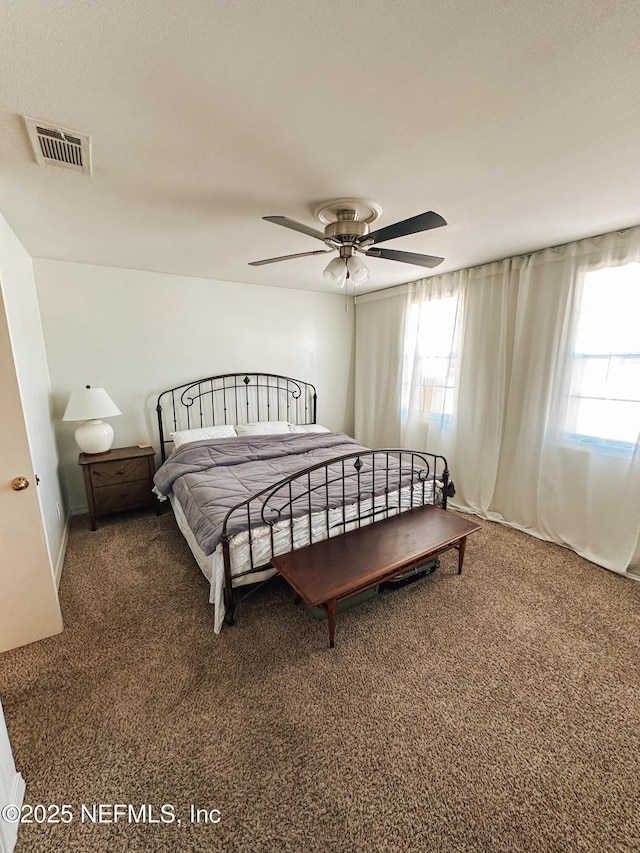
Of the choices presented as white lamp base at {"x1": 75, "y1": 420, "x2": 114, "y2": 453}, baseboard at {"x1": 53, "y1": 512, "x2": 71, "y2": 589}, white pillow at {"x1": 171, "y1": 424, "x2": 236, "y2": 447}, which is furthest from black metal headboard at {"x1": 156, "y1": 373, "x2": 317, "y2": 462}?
baseboard at {"x1": 53, "y1": 512, "x2": 71, "y2": 589}

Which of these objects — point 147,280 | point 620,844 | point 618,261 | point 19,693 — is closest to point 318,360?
point 147,280

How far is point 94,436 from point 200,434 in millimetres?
940

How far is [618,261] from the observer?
8.23 ft

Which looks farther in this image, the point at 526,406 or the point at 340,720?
the point at 526,406

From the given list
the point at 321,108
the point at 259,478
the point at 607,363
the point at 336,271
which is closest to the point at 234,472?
the point at 259,478

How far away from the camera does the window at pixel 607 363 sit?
250 centimetres

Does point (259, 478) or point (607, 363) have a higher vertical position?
point (607, 363)

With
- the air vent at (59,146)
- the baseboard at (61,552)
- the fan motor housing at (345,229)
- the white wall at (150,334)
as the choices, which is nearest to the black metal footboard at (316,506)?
the baseboard at (61,552)

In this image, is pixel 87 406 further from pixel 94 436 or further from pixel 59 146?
pixel 59 146

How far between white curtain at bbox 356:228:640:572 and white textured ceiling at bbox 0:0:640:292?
0.65 m

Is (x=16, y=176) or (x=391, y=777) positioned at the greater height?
(x=16, y=176)

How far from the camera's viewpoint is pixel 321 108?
1273mm

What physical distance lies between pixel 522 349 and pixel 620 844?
297 cm

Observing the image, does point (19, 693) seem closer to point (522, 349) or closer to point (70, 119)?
point (70, 119)
